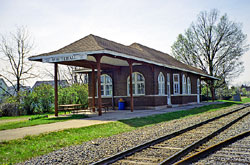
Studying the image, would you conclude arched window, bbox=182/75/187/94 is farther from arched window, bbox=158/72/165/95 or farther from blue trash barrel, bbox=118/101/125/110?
blue trash barrel, bbox=118/101/125/110

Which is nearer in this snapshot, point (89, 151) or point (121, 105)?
point (89, 151)

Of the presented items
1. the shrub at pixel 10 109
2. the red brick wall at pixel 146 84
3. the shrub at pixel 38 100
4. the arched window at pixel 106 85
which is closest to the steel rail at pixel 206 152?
the red brick wall at pixel 146 84

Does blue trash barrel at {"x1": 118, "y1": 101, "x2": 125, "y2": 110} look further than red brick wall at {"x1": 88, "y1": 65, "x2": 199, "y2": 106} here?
Yes

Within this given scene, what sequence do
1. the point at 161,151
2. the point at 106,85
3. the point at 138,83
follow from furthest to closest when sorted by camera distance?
1. the point at 106,85
2. the point at 138,83
3. the point at 161,151

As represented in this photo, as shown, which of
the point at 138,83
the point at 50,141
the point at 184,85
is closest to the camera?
the point at 50,141

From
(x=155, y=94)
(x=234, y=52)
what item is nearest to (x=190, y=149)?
(x=155, y=94)

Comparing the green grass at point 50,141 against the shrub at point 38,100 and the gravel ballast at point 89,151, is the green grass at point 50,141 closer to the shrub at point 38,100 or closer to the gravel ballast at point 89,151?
the gravel ballast at point 89,151

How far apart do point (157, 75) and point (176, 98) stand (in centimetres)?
493

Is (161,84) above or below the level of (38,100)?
above

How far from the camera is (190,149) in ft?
21.0

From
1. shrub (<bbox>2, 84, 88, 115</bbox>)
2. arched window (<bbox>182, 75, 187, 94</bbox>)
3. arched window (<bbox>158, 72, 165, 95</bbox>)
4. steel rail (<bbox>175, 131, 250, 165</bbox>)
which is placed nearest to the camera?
steel rail (<bbox>175, 131, 250, 165</bbox>)

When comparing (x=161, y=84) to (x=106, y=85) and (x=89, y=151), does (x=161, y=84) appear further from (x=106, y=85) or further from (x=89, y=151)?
(x=89, y=151)

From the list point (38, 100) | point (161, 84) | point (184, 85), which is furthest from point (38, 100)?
point (184, 85)

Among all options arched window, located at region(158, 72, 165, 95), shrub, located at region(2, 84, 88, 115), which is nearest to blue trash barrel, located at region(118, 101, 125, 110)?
arched window, located at region(158, 72, 165, 95)
